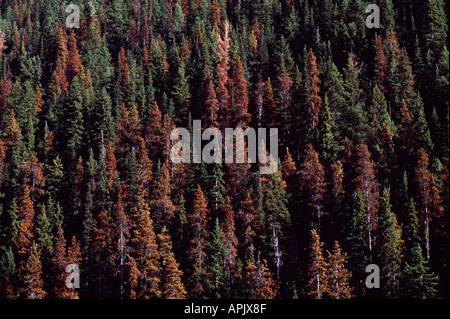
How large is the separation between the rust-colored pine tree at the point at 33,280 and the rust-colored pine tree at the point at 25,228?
3520 mm

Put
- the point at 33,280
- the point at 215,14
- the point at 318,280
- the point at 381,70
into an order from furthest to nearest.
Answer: the point at 215,14
the point at 381,70
the point at 33,280
the point at 318,280

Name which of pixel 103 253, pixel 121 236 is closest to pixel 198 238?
pixel 121 236

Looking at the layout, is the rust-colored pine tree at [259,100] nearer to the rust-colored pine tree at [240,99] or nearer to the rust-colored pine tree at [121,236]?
the rust-colored pine tree at [240,99]

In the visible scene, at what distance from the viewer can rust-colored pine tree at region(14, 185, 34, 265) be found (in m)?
60.7

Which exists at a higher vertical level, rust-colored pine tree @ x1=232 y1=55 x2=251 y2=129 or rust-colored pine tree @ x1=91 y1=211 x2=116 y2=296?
rust-colored pine tree @ x1=232 y1=55 x2=251 y2=129

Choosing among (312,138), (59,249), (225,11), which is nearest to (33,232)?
(59,249)

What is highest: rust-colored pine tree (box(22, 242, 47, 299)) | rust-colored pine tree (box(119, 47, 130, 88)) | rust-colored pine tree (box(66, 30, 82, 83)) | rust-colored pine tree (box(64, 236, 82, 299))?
rust-colored pine tree (box(66, 30, 82, 83))

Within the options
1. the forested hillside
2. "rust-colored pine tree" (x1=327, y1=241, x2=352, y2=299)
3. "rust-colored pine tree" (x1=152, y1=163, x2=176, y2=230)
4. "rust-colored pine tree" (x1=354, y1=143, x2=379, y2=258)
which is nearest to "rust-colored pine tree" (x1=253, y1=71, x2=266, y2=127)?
the forested hillside

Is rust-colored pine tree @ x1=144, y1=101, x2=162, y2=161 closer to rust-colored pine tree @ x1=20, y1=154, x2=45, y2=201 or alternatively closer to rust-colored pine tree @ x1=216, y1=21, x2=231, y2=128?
rust-colored pine tree @ x1=216, y1=21, x2=231, y2=128

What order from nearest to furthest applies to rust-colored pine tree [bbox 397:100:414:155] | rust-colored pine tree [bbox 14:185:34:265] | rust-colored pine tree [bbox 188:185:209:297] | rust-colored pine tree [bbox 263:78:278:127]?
rust-colored pine tree [bbox 188:185:209:297]
rust-colored pine tree [bbox 14:185:34:265]
rust-colored pine tree [bbox 397:100:414:155]
rust-colored pine tree [bbox 263:78:278:127]

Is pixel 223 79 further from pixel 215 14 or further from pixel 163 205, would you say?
pixel 215 14

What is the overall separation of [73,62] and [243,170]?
59.9 m

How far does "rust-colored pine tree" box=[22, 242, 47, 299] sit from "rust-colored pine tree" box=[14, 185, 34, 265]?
11.5 feet

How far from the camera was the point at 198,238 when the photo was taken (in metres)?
56.8
